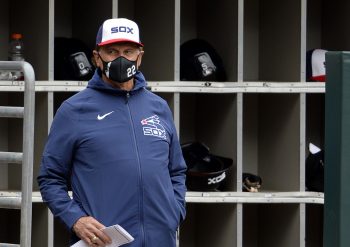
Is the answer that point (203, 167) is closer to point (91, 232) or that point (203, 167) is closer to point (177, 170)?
point (177, 170)

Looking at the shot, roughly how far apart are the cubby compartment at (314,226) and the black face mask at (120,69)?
10.7ft

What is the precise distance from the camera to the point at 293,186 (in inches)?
244

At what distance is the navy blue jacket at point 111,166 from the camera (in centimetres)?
364

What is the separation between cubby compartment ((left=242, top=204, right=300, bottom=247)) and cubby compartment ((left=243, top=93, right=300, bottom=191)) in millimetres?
145

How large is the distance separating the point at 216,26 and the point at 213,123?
0.58 meters

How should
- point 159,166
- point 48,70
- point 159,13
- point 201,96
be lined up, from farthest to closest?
point 201,96, point 159,13, point 48,70, point 159,166

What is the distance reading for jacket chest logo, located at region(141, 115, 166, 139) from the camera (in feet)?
12.2

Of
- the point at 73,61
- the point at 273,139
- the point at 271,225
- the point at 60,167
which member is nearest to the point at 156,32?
the point at 73,61

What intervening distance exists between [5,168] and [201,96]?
1.29 m

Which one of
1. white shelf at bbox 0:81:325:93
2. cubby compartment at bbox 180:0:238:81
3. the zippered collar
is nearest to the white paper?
the zippered collar

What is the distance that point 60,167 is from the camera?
12.1 ft

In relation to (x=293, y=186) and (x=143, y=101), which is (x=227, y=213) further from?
(x=143, y=101)

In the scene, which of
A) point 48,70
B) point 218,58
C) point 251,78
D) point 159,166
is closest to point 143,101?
point 159,166

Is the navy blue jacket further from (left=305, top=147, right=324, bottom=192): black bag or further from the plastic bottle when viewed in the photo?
(left=305, top=147, right=324, bottom=192): black bag
